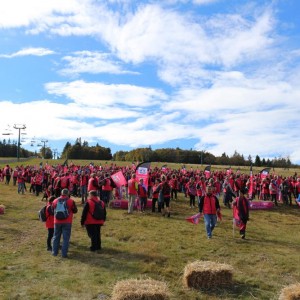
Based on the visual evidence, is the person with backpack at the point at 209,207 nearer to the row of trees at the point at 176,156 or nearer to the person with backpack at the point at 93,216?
the person with backpack at the point at 93,216

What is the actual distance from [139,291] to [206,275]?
2.16 metres

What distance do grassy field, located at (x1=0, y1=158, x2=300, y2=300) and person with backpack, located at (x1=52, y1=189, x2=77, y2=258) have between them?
0.35m

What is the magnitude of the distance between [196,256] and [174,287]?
112 inches

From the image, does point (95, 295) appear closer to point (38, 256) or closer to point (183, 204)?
point (38, 256)

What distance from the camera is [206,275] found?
881cm

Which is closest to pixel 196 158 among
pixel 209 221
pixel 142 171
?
pixel 142 171

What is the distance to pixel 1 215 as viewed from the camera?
62.1ft

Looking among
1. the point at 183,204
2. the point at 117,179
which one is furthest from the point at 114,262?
the point at 183,204

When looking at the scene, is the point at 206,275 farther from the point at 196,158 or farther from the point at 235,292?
the point at 196,158

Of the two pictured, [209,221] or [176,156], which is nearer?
[209,221]

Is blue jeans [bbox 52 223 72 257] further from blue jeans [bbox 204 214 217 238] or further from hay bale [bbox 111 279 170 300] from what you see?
blue jeans [bbox 204 214 217 238]

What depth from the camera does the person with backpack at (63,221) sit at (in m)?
11.5

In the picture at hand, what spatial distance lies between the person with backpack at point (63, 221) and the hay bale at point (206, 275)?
3.98 m

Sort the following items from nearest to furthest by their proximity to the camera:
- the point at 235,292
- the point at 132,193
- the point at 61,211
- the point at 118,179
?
the point at 235,292 < the point at 61,211 < the point at 132,193 < the point at 118,179
